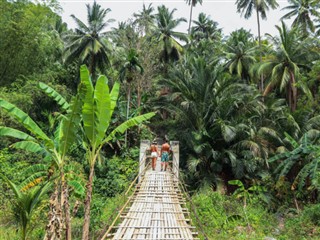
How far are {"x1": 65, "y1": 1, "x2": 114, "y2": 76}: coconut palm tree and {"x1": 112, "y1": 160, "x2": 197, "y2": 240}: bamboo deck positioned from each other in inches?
479

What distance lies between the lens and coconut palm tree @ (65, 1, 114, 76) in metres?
19.3

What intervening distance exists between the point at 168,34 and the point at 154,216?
20.7 meters

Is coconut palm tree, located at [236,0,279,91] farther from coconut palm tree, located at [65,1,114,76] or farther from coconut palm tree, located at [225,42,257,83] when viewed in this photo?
coconut palm tree, located at [65,1,114,76]

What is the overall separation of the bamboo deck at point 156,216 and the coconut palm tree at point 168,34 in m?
16.9

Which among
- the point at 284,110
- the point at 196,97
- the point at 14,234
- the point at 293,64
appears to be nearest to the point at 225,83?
the point at 196,97

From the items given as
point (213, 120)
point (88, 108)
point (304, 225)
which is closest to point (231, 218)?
point (304, 225)

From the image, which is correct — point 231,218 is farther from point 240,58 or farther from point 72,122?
point 240,58

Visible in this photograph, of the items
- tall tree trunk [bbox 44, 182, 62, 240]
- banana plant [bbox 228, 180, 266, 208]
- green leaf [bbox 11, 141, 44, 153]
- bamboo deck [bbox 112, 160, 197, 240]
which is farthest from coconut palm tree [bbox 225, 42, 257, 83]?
tall tree trunk [bbox 44, 182, 62, 240]

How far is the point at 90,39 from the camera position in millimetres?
19547

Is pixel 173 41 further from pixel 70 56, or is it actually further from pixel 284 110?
pixel 284 110

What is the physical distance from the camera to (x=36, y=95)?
16594mm

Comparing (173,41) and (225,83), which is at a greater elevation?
(173,41)

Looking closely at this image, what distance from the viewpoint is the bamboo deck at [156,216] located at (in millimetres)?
5594

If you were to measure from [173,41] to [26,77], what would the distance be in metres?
12.3
